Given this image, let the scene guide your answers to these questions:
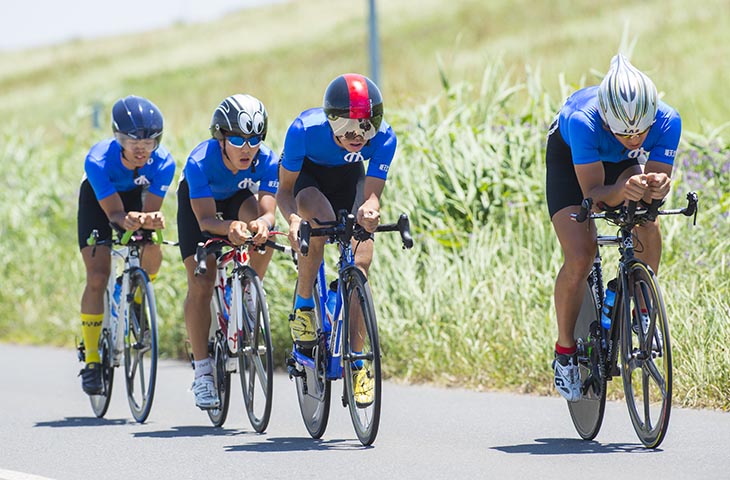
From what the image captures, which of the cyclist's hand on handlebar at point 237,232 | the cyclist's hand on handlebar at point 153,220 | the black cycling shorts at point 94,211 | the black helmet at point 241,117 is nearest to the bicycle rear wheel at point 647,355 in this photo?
the cyclist's hand on handlebar at point 237,232

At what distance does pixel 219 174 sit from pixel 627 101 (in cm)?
287

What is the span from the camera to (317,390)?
316 inches

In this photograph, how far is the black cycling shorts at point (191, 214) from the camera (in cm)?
884

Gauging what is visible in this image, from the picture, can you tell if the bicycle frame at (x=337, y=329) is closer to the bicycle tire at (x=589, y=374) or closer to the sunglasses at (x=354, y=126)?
the sunglasses at (x=354, y=126)

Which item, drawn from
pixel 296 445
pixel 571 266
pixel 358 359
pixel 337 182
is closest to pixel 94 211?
pixel 337 182

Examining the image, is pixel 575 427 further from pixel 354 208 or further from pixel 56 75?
pixel 56 75

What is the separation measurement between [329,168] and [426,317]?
281 centimetres

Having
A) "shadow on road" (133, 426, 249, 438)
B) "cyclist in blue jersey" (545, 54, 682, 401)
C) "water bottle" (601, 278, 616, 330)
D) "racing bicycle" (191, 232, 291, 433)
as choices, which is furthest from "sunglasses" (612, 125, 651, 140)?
"shadow on road" (133, 426, 249, 438)

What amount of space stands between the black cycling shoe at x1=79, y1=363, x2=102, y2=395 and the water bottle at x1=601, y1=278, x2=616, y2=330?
3.79 meters

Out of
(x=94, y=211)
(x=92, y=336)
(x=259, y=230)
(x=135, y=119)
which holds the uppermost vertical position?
(x=135, y=119)

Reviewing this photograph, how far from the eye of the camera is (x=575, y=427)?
7906mm

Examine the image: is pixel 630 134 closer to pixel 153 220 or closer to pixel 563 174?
pixel 563 174

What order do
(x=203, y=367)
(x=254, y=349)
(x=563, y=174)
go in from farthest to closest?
(x=203, y=367) < (x=254, y=349) < (x=563, y=174)

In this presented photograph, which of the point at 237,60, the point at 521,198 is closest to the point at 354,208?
the point at 521,198
